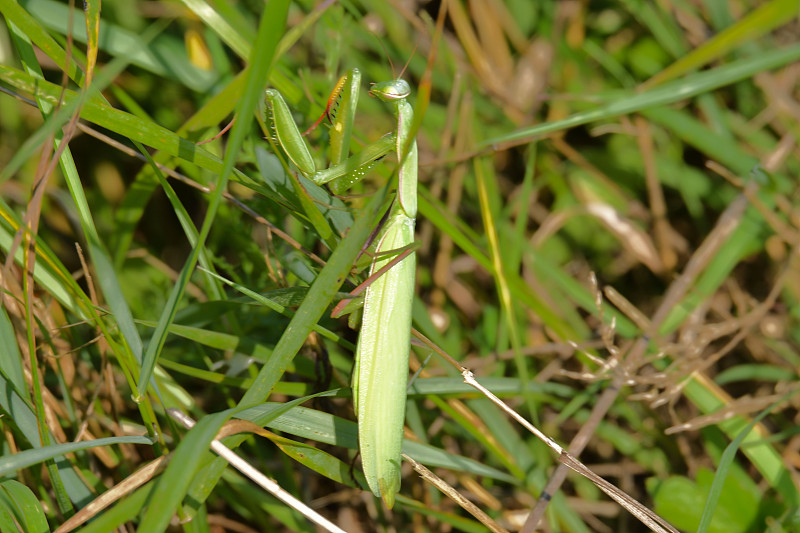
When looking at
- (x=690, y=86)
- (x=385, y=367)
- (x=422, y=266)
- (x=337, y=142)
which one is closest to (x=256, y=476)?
(x=385, y=367)

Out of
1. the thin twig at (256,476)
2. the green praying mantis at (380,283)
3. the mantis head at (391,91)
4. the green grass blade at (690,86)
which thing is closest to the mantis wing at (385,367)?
the green praying mantis at (380,283)

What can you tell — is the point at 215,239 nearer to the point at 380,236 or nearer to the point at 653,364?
the point at 380,236

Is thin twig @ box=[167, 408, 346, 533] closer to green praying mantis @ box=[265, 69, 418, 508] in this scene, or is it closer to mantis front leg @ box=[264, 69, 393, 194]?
green praying mantis @ box=[265, 69, 418, 508]

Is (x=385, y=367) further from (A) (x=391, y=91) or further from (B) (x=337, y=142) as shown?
(A) (x=391, y=91)

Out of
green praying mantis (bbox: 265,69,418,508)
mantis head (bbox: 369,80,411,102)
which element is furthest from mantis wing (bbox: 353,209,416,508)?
mantis head (bbox: 369,80,411,102)

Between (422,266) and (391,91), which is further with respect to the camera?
(422,266)

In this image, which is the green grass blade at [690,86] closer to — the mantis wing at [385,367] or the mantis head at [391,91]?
the mantis head at [391,91]

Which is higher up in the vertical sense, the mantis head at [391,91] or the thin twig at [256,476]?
the mantis head at [391,91]
